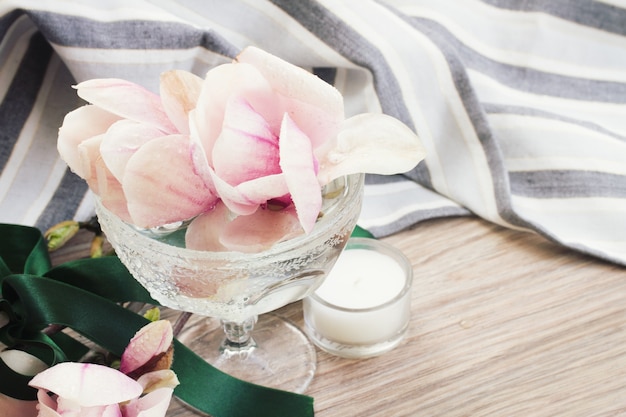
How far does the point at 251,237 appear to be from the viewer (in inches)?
16.3

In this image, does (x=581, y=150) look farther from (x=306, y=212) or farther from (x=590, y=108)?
(x=306, y=212)

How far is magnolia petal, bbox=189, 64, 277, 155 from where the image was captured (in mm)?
398

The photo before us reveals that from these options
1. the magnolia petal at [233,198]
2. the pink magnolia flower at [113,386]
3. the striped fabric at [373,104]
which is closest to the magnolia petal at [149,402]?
the pink magnolia flower at [113,386]

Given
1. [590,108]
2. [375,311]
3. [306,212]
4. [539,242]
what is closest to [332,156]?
[306,212]

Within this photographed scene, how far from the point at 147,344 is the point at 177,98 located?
0.45 ft

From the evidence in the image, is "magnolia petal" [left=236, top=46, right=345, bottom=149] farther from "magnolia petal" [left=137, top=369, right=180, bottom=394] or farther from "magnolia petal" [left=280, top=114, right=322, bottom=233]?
"magnolia petal" [left=137, top=369, right=180, bottom=394]

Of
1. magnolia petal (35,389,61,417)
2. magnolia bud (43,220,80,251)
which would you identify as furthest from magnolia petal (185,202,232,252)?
magnolia bud (43,220,80,251)

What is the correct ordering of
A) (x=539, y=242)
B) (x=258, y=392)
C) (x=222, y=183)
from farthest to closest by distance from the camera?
1. (x=539, y=242)
2. (x=258, y=392)
3. (x=222, y=183)

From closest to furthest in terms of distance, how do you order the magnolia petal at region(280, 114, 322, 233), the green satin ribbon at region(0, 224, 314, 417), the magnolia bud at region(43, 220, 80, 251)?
the magnolia petal at region(280, 114, 322, 233), the green satin ribbon at region(0, 224, 314, 417), the magnolia bud at region(43, 220, 80, 251)

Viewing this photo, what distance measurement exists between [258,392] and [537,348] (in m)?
0.19

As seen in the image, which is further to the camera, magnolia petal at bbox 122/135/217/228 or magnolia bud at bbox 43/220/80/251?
magnolia bud at bbox 43/220/80/251

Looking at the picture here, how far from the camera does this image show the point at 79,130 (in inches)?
16.8

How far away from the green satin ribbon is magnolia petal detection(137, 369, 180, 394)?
0.06 metres

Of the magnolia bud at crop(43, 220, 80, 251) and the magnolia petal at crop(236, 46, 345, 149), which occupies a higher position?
the magnolia petal at crop(236, 46, 345, 149)
